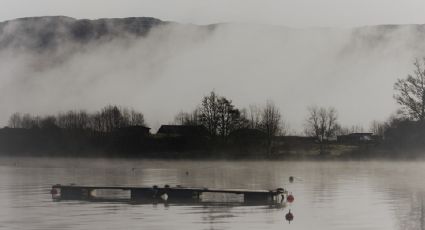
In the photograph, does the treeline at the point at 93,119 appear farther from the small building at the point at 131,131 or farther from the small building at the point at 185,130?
the small building at the point at 131,131

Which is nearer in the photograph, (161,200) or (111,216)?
(111,216)

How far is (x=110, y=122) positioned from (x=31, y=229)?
122342 millimetres

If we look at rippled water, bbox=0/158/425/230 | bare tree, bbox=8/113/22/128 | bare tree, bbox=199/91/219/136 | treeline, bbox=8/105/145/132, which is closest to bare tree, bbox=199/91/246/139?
bare tree, bbox=199/91/219/136

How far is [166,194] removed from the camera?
146ft

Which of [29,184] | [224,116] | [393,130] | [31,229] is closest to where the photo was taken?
[31,229]

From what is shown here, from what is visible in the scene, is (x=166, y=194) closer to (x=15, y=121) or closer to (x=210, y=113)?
(x=210, y=113)

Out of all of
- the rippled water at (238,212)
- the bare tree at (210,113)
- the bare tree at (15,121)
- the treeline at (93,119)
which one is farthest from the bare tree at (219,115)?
the rippled water at (238,212)

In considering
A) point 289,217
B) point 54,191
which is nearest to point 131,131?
point 54,191

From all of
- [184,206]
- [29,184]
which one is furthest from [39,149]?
[184,206]

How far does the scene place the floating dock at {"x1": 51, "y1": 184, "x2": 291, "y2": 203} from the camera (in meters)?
42.7

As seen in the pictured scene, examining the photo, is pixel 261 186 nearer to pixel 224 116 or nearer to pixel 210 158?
pixel 210 158

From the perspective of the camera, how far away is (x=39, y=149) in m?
131

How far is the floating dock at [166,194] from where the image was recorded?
42.7 m

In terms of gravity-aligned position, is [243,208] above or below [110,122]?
below
